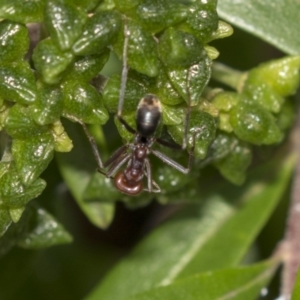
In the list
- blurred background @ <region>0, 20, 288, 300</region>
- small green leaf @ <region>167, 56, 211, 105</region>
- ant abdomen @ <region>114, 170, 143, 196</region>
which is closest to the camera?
small green leaf @ <region>167, 56, 211, 105</region>

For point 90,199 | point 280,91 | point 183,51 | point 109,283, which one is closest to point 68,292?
point 109,283

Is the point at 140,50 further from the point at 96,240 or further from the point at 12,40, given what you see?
the point at 96,240

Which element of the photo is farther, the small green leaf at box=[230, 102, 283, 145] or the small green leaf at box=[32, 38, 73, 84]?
the small green leaf at box=[230, 102, 283, 145]

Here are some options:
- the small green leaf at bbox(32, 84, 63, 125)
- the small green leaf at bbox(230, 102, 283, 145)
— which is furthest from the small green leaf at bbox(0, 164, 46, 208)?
the small green leaf at bbox(230, 102, 283, 145)

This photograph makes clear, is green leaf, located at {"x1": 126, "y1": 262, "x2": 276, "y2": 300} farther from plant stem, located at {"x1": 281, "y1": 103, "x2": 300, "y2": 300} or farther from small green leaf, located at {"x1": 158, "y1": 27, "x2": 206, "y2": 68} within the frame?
small green leaf, located at {"x1": 158, "y1": 27, "x2": 206, "y2": 68}

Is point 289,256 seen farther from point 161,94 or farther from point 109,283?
point 161,94

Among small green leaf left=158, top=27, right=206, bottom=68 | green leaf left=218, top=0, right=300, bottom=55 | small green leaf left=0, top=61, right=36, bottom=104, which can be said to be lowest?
green leaf left=218, top=0, right=300, bottom=55
